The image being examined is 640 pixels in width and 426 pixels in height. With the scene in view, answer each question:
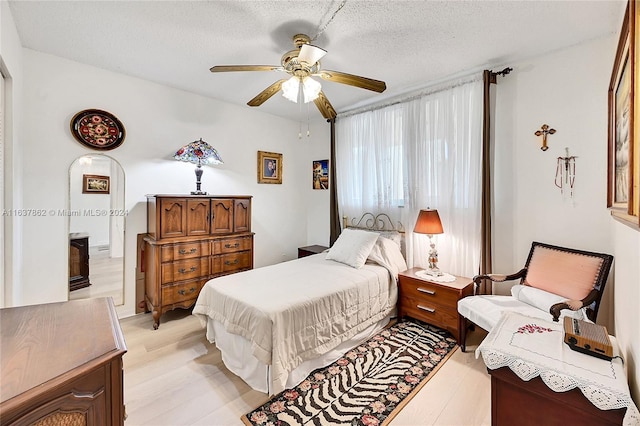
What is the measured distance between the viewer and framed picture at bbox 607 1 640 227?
3.66 ft

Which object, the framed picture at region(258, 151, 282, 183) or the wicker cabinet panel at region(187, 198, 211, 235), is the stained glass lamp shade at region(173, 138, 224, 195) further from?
the framed picture at region(258, 151, 282, 183)

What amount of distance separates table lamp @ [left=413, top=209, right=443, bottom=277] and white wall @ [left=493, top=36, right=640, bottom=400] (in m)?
0.54

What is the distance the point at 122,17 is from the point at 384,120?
2.71 meters

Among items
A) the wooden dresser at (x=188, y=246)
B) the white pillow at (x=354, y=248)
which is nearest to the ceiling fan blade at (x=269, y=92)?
the wooden dresser at (x=188, y=246)

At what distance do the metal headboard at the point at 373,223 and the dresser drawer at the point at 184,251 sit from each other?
6.18ft

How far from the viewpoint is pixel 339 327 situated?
230cm

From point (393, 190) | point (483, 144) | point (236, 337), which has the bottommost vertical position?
point (236, 337)

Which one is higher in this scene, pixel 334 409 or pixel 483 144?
pixel 483 144

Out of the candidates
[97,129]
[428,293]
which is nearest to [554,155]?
[428,293]

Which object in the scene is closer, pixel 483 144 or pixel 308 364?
pixel 308 364

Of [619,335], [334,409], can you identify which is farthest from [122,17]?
[619,335]

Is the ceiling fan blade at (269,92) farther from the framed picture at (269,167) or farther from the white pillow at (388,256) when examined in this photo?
the white pillow at (388,256)

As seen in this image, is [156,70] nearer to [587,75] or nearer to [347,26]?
[347,26]

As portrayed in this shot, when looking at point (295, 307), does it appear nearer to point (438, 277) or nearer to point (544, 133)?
point (438, 277)
